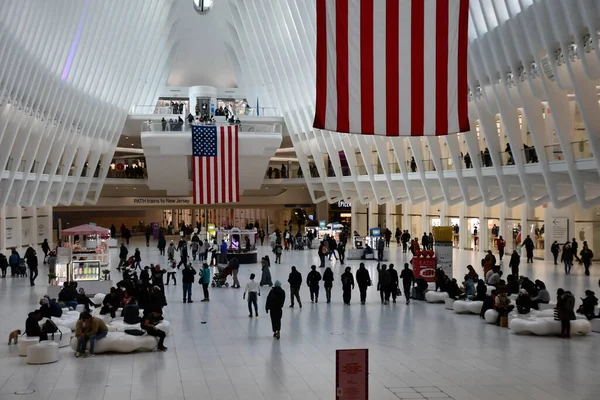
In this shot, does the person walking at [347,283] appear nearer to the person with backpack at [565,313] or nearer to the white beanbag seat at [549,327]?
the white beanbag seat at [549,327]

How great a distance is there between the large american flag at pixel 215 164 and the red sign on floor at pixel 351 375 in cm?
2403

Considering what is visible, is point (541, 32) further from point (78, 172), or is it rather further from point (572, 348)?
point (78, 172)

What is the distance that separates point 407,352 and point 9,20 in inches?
737

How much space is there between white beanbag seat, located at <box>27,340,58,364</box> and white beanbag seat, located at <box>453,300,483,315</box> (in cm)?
874

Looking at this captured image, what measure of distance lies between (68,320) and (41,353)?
2.82 m

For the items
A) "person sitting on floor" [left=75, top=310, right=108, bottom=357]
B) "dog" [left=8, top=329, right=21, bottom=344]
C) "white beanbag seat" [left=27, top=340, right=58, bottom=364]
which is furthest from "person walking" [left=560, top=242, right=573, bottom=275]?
"white beanbag seat" [left=27, top=340, right=58, bottom=364]

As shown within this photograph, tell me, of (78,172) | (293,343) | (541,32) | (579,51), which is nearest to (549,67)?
(541,32)

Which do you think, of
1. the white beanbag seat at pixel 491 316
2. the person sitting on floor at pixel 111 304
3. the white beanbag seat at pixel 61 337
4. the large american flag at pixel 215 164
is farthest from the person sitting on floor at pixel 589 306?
the large american flag at pixel 215 164

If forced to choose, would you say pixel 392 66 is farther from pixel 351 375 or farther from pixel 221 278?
pixel 221 278

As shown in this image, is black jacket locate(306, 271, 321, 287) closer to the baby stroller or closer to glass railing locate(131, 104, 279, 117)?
the baby stroller

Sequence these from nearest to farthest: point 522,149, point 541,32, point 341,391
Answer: point 341,391 < point 541,32 < point 522,149

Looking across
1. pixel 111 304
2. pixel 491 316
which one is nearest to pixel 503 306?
pixel 491 316

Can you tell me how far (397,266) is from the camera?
28516mm

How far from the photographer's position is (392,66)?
8492mm
